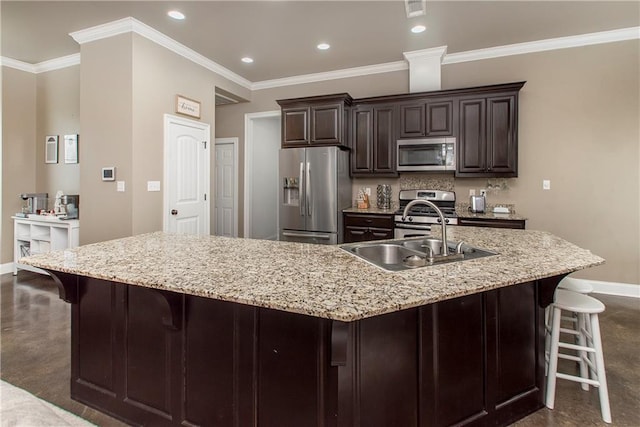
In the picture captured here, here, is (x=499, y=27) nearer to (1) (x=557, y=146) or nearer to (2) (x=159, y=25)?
(1) (x=557, y=146)

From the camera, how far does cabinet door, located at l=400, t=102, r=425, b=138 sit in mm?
4195

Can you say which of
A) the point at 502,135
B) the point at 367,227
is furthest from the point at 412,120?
the point at 367,227

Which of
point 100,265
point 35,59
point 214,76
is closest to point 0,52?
point 35,59

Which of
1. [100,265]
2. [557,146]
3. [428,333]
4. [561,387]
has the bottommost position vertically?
[561,387]

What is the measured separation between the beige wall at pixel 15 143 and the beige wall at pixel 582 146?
6.09 metres

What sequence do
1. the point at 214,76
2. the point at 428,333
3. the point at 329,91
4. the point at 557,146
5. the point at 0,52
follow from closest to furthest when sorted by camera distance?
the point at 428,333, the point at 557,146, the point at 0,52, the point at 214,76, the point at 329,91

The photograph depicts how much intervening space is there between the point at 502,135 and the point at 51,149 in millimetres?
6051

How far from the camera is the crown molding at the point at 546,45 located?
367 cm

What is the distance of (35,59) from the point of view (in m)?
4.58

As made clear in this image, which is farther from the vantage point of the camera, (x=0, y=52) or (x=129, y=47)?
(x=0, y=52)

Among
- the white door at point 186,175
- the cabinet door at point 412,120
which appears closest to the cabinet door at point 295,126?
the white door at point 186,175

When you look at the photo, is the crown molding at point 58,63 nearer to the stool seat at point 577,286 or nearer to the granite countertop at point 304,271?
the granite countertop at point 304,271

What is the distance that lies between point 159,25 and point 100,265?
122 inches

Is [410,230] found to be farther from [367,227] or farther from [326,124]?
[326,124]
